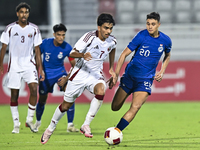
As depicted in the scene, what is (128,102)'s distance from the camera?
520 inches

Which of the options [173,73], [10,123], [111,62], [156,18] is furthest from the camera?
[173,73]

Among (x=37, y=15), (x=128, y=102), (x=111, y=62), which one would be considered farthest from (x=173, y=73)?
(x=37, y=15)

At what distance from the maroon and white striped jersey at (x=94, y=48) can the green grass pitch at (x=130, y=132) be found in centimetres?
123

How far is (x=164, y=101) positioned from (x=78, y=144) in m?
7.36

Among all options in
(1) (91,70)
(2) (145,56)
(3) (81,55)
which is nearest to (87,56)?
(3) (81,55)

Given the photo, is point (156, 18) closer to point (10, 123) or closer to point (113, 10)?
point (10, 123)

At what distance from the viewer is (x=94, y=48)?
6258 millimetres

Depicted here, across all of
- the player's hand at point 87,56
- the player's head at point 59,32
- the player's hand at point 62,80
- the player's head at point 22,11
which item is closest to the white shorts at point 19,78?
the player's hand at point 62,80

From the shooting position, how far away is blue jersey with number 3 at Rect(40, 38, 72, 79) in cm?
816

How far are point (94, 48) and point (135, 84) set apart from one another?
907 mm

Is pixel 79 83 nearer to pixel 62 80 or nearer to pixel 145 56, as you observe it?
pixel 145 56

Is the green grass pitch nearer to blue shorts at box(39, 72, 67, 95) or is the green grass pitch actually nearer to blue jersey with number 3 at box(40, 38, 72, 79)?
blue shorts at box(39, 72, 67, 95)

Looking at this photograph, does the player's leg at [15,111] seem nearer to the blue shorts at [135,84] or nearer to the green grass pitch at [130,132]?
the green grass pitch at [130,132]

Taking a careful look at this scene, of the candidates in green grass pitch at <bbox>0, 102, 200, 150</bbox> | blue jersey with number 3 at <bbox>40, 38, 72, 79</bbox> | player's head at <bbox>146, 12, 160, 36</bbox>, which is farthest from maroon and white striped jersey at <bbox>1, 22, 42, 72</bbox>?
player's head at <bbox>146, 12, 160, 36</bbox>
